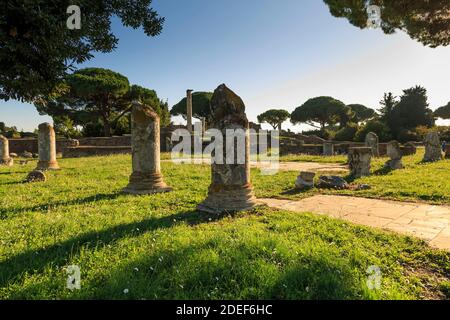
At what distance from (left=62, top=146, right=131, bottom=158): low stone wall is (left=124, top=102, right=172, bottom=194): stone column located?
15625mm

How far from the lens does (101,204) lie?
6258mm

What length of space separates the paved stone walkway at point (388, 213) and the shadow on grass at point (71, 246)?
2.06 meters

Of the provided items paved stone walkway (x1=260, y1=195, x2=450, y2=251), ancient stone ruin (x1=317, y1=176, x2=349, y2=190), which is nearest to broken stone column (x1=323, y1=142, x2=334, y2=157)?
ancient stone ruin (x1=317, y1=176, x2=349, y2=190)

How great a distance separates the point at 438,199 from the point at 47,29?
741cm

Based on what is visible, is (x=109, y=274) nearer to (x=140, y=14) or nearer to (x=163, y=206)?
(x=163, y=206)

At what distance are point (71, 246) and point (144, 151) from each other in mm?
4089

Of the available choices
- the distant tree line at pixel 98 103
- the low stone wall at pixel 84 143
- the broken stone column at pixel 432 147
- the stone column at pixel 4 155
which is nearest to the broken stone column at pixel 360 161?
the broken stone column at pixel 432 147

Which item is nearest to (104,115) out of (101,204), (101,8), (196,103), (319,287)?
(196,103)

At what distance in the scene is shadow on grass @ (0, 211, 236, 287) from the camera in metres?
3.09

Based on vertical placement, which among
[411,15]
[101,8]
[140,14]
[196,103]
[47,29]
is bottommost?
[47,29]

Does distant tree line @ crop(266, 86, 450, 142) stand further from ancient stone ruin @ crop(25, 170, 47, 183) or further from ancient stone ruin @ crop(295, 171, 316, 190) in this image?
Answer: ancient stone ruin @ crop(25, 170, 47, 183)

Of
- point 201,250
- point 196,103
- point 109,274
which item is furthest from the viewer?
point 196,103

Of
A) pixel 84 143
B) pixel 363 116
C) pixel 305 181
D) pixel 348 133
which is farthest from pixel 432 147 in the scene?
pixel 363 116
